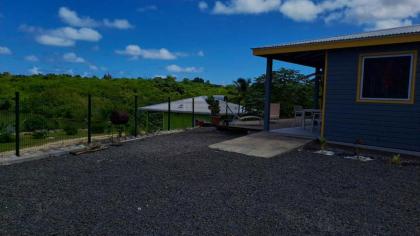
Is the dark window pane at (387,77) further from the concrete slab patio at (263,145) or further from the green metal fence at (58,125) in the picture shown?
the green metal fence at (58,125)

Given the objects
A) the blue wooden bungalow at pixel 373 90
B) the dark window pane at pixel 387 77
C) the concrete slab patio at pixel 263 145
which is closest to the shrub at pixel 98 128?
the concrete slab patio at pixel 263 145

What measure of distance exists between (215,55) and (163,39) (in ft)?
18.6

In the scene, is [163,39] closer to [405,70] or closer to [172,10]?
[172,10]

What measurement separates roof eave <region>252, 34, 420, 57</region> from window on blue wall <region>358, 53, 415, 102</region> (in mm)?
345

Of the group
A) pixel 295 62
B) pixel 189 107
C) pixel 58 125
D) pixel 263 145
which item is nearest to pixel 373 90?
pixel 263 145

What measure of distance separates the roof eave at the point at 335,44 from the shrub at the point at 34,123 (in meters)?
6.42

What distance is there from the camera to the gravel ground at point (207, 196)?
3.02 m

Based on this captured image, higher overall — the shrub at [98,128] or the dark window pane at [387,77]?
the dark window pane at [387,77]

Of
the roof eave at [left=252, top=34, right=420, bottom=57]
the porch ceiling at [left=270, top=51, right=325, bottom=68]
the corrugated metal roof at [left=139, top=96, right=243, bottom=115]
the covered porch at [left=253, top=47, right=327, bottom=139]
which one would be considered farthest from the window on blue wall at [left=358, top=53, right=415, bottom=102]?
the corrugated metal roof at [left=139, top=96, right=243, bottom=115]

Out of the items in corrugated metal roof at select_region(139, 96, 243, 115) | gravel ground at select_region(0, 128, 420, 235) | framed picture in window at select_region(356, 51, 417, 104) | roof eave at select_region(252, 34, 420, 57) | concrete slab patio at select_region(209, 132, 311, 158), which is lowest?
gravel ground at select_region(0, 128, 420, 235)

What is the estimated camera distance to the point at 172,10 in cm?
1551

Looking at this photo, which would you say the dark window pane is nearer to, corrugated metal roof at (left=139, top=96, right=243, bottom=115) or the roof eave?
the roof eave

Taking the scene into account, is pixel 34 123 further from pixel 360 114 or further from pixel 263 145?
pixel 360 114

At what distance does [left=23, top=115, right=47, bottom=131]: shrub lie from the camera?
30.0 feet
